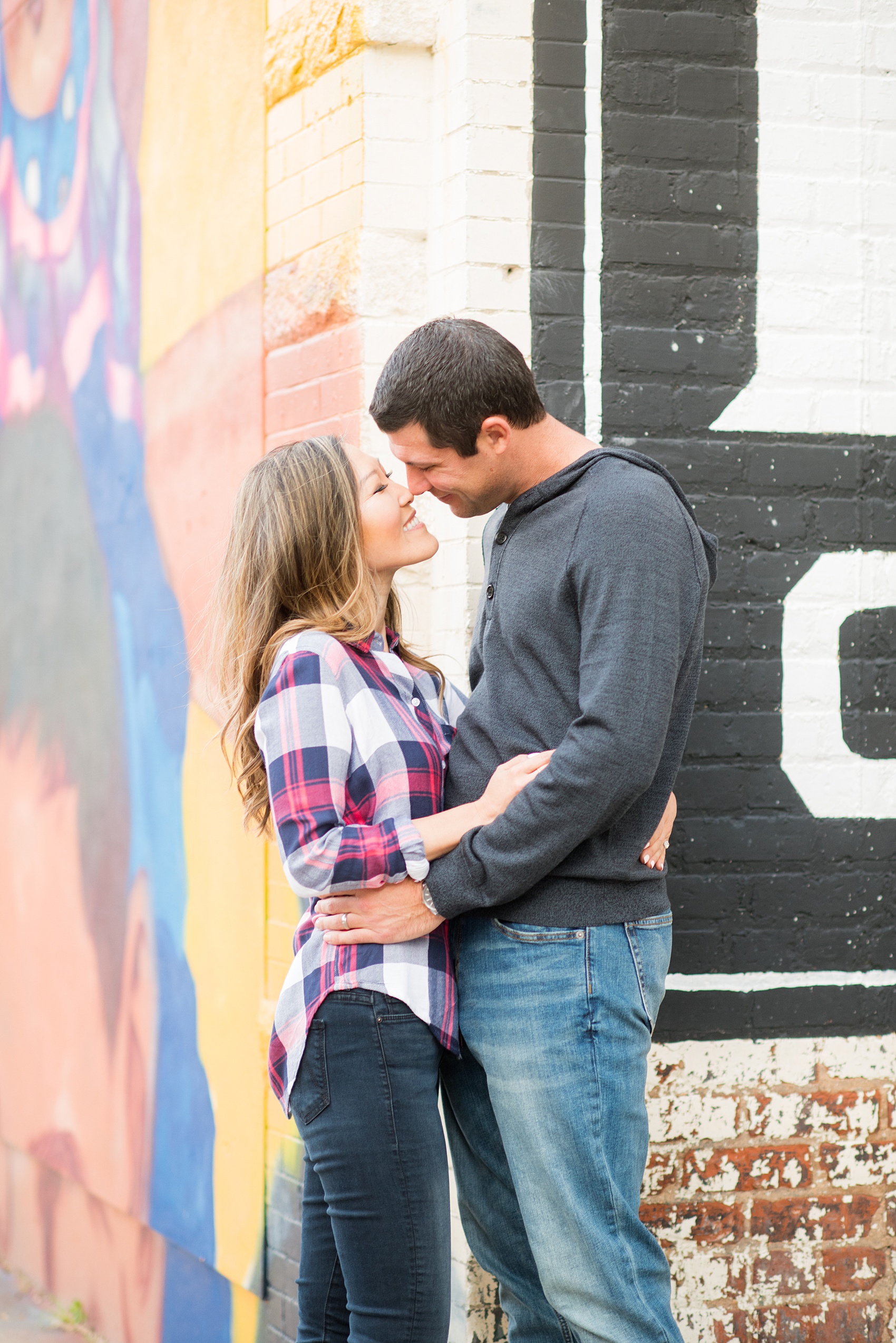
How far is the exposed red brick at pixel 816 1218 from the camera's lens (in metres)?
3.25

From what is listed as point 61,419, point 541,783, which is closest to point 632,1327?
point 541,783

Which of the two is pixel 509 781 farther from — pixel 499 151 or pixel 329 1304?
pixel 499 151

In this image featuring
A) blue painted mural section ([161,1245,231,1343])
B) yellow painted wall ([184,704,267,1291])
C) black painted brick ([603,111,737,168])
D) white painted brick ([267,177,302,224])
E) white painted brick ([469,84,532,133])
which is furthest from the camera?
blue painted mural section ([161,1245,231,1343])

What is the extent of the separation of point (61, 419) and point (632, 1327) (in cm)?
364

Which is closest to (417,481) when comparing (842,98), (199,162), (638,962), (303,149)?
(638,962)

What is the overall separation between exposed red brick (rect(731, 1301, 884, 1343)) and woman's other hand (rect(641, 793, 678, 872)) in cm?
143

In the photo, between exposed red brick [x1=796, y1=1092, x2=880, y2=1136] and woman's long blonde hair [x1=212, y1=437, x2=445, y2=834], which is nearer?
woman's long blonde hair [x1=212, y1=437, x2=445, y2=834]

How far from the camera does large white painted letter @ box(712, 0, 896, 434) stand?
3281 mm

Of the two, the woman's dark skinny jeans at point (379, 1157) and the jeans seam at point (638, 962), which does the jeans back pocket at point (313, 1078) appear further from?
the jeans seam at point (638, 962)

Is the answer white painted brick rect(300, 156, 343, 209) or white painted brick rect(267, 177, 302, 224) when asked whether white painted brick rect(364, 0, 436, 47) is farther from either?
white painted brick rect(267, 177, 302, 224)

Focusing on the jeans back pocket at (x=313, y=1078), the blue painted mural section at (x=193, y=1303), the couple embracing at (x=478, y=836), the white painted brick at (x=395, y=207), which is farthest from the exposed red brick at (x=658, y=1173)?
the white painted brick at (x=395, y=207)

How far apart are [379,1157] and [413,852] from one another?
0.47 meters

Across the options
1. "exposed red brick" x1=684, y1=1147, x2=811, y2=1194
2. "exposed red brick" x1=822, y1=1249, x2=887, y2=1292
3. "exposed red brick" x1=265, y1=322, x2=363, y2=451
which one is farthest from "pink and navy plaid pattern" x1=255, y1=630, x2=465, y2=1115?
"exposed red brick" x1=822, y1=1249, x2=887, y2=1292

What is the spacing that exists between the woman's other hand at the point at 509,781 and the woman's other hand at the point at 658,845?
254 millimetres
